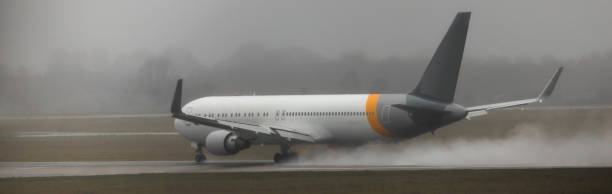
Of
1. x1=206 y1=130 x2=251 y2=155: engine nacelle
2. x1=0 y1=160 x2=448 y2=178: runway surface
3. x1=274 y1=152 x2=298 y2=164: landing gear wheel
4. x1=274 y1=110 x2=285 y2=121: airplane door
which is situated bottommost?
x1=0 y1=160 x2=448 y2=178: runway surface

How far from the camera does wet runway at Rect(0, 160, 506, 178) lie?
35.4 metres

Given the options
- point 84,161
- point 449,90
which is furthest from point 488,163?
point 84,161

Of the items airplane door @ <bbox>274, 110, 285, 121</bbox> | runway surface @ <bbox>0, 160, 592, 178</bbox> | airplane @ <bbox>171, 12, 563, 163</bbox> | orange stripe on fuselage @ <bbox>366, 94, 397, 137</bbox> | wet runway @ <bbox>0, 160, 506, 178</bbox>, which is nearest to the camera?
runway surface @ <bbox>0, 160, 592, 178</bbox>

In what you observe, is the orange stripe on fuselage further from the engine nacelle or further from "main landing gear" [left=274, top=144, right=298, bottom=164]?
the engine nacelle

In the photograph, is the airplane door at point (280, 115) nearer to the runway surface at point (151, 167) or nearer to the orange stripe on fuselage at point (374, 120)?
the runway surface at point (151, 167)

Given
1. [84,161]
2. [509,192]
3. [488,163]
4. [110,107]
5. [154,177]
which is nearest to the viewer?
[509,192]

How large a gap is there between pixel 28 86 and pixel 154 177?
20283mm

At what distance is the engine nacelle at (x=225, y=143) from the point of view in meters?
39.1

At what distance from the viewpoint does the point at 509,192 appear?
2384cm

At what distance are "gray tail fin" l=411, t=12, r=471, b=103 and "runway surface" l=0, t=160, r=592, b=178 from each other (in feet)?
10.4

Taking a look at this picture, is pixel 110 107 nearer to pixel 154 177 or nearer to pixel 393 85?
pixel 393 85

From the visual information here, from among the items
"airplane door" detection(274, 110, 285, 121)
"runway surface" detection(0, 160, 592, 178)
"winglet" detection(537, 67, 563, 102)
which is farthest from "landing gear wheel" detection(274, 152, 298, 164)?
"winglet" detection(537, 67, 563, 102)

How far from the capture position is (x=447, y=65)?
118 feet

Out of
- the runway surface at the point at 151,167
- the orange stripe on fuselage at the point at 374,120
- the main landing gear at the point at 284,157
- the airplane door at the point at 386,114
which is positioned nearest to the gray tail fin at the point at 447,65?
the airplane door at the point at 386,114
